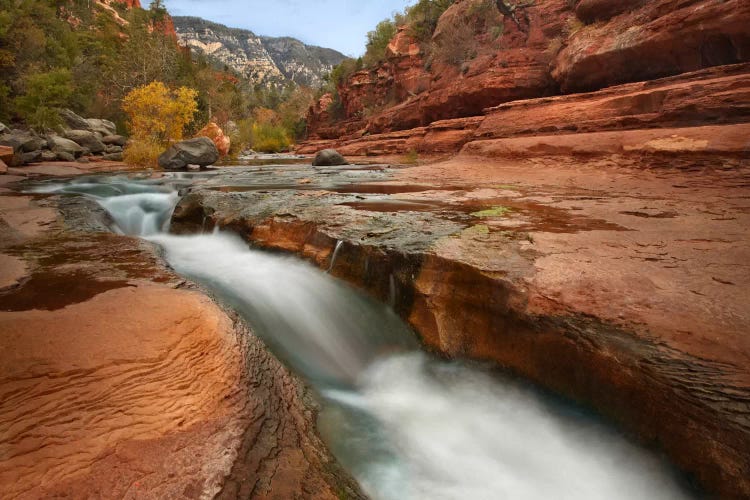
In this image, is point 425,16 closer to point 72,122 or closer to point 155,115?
point 155,115

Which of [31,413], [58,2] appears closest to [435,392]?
[31,413]

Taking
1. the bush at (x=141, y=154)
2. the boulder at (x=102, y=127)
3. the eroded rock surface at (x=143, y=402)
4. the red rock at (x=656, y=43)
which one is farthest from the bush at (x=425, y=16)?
the eroded rock surface at (x=143, y=402)

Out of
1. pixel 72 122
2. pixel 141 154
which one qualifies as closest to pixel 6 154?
pixel 141 154

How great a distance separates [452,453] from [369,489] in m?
0.54

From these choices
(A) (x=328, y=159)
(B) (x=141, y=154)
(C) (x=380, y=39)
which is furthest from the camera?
(C) (x=380, y=39)

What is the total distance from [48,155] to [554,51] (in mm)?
18780

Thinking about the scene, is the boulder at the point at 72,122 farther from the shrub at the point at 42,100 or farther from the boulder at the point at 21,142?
the boulder at the point at 21,142

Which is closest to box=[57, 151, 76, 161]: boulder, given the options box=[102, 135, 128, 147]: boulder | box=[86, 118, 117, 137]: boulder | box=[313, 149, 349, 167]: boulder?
box=[102, 135, 128, 147]: boulder

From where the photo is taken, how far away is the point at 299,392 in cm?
227

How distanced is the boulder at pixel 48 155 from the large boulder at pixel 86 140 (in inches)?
139

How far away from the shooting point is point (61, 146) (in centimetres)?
1544

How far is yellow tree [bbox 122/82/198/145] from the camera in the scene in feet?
57.4

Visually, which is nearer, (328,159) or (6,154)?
(6,154)

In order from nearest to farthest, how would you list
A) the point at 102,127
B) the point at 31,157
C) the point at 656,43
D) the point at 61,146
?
the point at 656,43 < the point at 31,157 < the point at 61,146 < the point at 102,127
